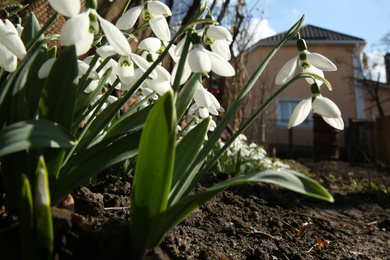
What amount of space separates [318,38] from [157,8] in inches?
595

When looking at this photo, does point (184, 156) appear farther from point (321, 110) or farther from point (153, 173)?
point (321, 110)

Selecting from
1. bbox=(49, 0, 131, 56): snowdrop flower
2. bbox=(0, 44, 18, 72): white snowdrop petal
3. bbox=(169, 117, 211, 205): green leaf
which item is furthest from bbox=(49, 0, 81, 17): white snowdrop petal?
bbox=(169, 117, 211, 205): green leaf

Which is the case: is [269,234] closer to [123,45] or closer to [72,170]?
[72,170]

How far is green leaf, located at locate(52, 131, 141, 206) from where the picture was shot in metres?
0.84

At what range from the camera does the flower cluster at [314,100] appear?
879 mm

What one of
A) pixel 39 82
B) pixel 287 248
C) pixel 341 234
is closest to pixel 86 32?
pixel 39 82

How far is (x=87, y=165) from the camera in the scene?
86 centimetres

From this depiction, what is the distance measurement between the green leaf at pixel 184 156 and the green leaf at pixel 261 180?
7 cm

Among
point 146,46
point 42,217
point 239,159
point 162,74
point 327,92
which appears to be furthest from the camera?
point 327,92

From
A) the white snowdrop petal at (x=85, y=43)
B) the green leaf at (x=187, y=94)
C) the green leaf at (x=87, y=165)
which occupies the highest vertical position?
the white snowdrop petal at (x=85, y=43)

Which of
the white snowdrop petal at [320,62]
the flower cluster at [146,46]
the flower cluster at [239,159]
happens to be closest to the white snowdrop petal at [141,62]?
the flower cluster at [146,46]

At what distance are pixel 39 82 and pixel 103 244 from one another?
539mm

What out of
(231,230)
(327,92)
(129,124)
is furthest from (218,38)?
(327,92)

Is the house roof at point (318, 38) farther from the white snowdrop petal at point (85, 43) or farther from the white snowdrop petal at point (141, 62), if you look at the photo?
the white snowdrop petal at point (85, 43)
